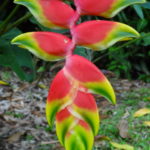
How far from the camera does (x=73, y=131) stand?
0.31 meters

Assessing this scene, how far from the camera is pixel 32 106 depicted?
235cm

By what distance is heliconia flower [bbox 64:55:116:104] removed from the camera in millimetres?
310

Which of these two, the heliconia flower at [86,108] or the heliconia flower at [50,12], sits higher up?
the heliconia flower at [50,12]

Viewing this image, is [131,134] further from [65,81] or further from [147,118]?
[65,81]

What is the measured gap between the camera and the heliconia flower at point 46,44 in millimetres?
333

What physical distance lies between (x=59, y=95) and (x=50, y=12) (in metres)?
0.08

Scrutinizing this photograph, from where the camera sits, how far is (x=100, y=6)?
1.16ft

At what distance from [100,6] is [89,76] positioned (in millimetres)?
74

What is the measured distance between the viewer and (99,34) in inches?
13.3

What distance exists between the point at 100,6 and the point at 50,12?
0.14ft

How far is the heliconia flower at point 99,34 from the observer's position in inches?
13.2

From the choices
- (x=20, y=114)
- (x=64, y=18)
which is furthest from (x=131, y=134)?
(x=64, y=18)

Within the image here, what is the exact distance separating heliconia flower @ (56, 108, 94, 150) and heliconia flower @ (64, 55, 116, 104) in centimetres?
2

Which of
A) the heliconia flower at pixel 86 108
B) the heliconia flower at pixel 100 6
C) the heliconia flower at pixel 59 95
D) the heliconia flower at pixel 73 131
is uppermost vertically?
the heliconia flower at pixel 100 6
